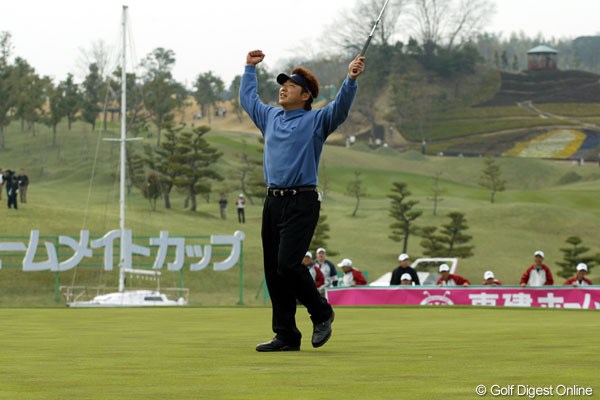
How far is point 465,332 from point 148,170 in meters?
78.5

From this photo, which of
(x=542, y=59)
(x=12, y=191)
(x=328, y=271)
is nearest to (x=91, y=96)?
(x=12, y=191)

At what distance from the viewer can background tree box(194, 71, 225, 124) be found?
168 meters

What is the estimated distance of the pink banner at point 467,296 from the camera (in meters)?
24.2

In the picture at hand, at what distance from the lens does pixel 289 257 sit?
9.26 meters

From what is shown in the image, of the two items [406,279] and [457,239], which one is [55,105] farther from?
[406,279]

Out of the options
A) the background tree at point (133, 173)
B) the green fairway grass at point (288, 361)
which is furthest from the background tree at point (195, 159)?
the green fairway grass at point (288, 361)

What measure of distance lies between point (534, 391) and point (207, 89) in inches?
6509

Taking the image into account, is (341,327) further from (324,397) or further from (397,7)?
(397,7)

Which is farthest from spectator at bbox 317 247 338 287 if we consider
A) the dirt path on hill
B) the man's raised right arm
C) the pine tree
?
the dirt path on hill

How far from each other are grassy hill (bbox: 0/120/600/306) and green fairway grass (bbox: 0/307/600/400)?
119 ft

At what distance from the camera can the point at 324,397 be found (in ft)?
18.6

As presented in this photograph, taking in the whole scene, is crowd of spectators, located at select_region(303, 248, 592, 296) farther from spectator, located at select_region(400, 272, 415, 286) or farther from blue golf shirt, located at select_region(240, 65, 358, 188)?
blue golf shirt, located at select_region(240, 65, 358, 188)

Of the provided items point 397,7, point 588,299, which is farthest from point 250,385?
point 397,7

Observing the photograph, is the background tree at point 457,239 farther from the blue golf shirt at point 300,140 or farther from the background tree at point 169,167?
the blue golf shirt at point 300,140
